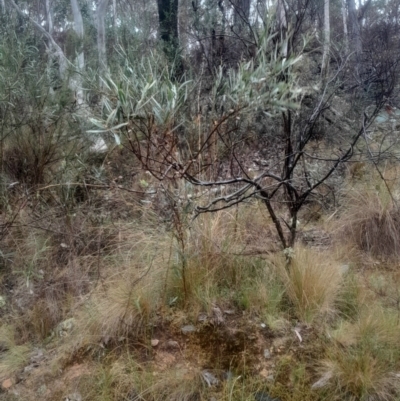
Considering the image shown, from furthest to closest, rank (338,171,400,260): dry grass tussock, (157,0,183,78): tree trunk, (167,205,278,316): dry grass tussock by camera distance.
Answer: (157,0,183,78): tree trunk → (338,171,400,260): dry grass tussock → (167,205,278,316): dry grass tussock

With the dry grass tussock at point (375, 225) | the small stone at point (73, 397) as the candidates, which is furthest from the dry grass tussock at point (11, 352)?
the dry grass tussock at point (375, 225)

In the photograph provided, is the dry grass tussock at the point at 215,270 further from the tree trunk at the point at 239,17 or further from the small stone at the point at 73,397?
the tree trunk at the point at 239,17

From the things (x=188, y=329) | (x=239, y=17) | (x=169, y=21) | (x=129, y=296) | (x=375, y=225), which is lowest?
(x=188, y=329)

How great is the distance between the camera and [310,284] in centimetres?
258

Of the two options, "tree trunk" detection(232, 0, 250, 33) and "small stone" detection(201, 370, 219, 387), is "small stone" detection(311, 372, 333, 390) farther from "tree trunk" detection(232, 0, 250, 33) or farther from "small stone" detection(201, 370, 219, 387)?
"tree trunk" detection(232, 0, 250, 33)

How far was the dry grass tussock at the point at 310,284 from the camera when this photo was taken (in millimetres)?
2516

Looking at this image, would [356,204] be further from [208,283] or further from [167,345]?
[167,345]

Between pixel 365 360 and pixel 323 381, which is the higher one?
pixel 365 360

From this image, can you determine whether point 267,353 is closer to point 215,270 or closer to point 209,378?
point 209,378

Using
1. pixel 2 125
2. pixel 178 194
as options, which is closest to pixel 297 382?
pixel 178 194

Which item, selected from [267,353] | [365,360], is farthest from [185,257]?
[365,360]

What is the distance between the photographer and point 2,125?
4051mm

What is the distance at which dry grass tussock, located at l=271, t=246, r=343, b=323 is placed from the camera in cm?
252

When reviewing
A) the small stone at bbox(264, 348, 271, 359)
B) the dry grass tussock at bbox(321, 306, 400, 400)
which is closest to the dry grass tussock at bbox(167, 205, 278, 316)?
the small stone at bbox(264, 348, 271, 359)
